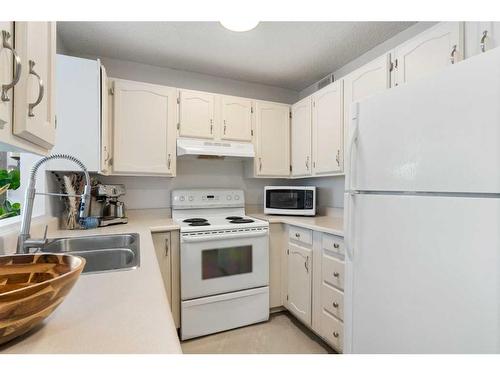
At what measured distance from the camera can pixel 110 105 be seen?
2031mm

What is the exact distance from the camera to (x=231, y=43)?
2.08 meters

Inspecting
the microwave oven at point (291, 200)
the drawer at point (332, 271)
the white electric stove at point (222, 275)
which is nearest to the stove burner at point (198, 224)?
the white electric stove at point (222, 275)

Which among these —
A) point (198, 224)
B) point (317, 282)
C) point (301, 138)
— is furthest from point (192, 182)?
point (317, 282)

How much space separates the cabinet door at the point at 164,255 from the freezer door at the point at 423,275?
1.28 meters

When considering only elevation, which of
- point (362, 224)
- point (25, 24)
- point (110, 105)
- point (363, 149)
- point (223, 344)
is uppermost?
point (110, 105)

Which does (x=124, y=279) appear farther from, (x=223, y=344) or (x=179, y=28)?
(x=179, y=28)

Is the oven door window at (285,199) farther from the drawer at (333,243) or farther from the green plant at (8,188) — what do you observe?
the green plant at (8,188)

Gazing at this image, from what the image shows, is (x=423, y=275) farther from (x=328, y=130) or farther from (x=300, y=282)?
(x=328, y=130)

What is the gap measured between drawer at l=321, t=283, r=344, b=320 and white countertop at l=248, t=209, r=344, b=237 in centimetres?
41

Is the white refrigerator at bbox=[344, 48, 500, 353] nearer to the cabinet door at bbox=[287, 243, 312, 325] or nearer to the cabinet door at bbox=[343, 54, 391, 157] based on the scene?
the cabinet door at bbox=[343, 54, 391, 157]

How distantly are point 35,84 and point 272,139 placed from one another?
6.90ft

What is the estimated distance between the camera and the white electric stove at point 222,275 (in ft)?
6.35

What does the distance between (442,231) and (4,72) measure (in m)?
1.35
